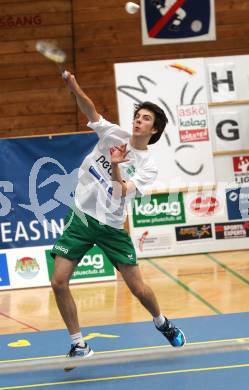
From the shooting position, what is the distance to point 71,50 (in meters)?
12.8

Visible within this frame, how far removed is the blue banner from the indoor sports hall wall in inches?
70.9

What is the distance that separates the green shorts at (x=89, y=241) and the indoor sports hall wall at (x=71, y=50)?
5.45m

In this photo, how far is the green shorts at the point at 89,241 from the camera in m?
7.47

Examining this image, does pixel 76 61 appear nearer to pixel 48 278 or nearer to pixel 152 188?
pixel 152 188

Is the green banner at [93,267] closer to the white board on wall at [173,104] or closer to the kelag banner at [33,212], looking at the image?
the kelag banner at [33,212]

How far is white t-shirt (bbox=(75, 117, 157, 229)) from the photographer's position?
24.7 feet

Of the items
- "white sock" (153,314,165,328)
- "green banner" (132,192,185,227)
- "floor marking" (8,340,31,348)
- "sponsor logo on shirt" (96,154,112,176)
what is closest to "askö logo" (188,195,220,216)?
"green banner" (132,192,185,227)

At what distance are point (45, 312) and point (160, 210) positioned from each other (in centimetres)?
316

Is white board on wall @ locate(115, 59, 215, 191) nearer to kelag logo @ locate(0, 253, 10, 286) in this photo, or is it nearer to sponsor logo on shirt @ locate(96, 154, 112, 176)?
kelag logo @ locate(0, 253, 10, 286)

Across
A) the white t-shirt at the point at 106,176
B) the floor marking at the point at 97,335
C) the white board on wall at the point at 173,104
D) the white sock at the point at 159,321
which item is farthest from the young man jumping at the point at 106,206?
the white board on wall at the point at 173,104

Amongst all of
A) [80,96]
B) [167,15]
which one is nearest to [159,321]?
[80,96]

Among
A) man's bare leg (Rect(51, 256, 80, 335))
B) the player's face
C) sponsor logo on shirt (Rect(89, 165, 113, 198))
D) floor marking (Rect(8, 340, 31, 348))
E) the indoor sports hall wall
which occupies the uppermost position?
the indoor sports hall wall

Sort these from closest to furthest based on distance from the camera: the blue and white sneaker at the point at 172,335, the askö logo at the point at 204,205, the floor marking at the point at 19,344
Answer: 1. the blue and white sneaker at the point at 172,335
2. the floor marking at the point at 19,344
3. the askö logo at the point at 204,205

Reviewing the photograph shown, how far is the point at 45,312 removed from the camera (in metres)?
9.67
